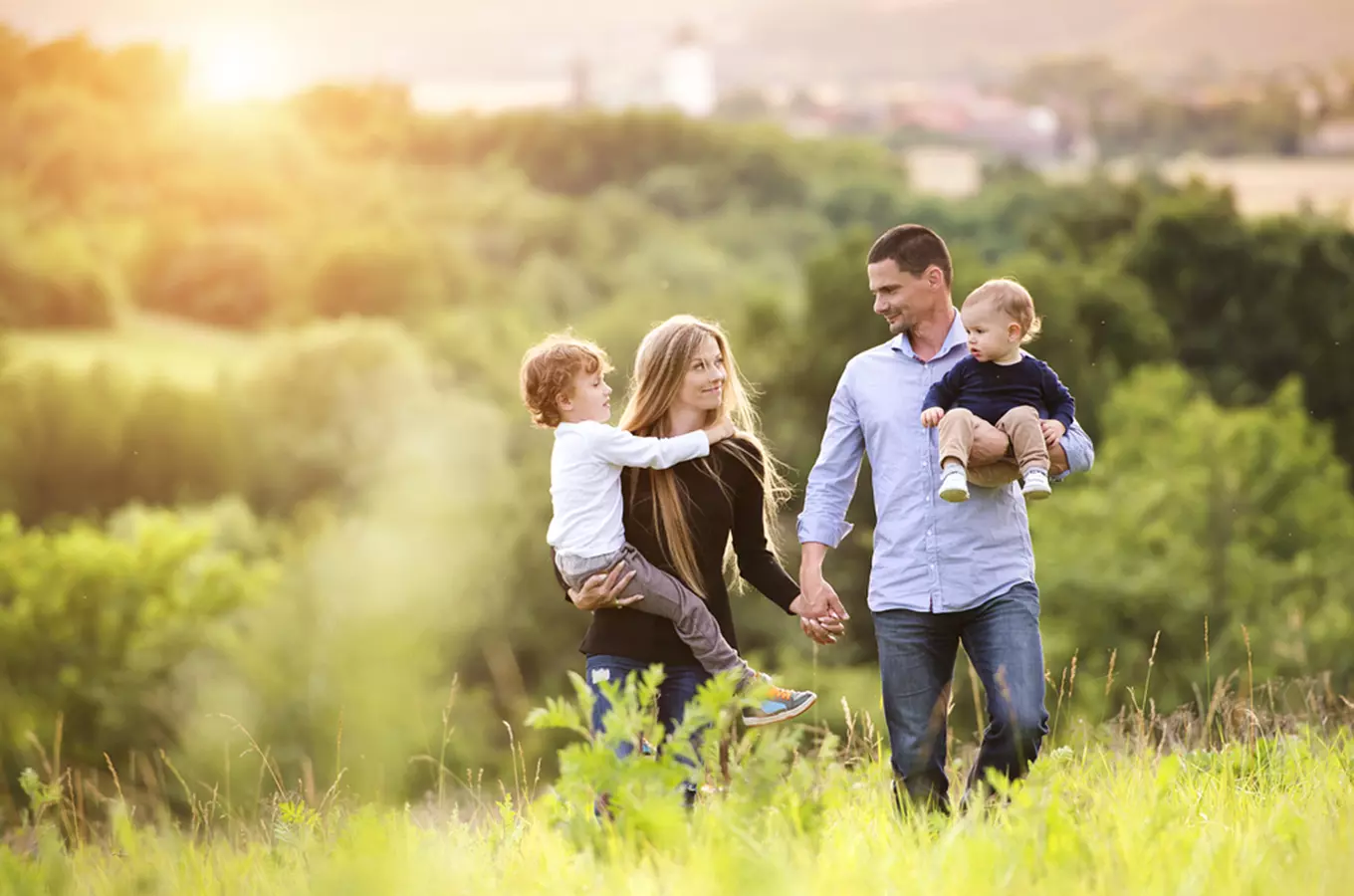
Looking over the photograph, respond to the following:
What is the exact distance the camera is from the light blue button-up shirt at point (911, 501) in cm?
428

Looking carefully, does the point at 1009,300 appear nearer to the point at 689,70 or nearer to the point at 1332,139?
the point at 1332,139

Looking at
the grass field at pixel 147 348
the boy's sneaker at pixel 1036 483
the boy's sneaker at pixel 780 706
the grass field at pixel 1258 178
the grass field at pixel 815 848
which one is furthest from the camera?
the grass field at pixel 1258 178

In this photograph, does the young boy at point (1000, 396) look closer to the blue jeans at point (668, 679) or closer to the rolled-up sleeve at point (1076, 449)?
the rolled-up sleeve at point (1076, 449)

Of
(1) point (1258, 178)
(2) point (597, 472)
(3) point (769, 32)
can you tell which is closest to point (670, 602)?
(2) point (597, 472)

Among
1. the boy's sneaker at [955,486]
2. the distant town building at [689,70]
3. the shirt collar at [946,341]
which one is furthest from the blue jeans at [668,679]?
the distant town building at [689,70]

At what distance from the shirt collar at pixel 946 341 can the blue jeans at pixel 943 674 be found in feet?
2.41

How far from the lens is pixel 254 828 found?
179 inches

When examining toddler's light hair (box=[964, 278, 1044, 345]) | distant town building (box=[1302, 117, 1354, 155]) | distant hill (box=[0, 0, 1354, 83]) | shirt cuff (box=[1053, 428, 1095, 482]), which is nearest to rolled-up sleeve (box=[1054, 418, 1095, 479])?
shirt cuff (box=[1053, 428, 1095, 482])

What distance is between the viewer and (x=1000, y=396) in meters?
4.26

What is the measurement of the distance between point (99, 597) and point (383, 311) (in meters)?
27.7

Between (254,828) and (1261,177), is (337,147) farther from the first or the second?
(254,828)

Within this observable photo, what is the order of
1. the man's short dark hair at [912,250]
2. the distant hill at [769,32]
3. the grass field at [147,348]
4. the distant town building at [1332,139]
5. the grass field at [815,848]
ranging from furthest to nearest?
the distant hill at [769,32]
the distant town building at [1332,139]
the grass field at [147,348]
the man's short dark hair at [912,250]
the grass field at [815,848]

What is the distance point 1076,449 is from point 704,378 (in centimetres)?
107

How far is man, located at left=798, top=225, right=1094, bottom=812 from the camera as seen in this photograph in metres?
4.20
